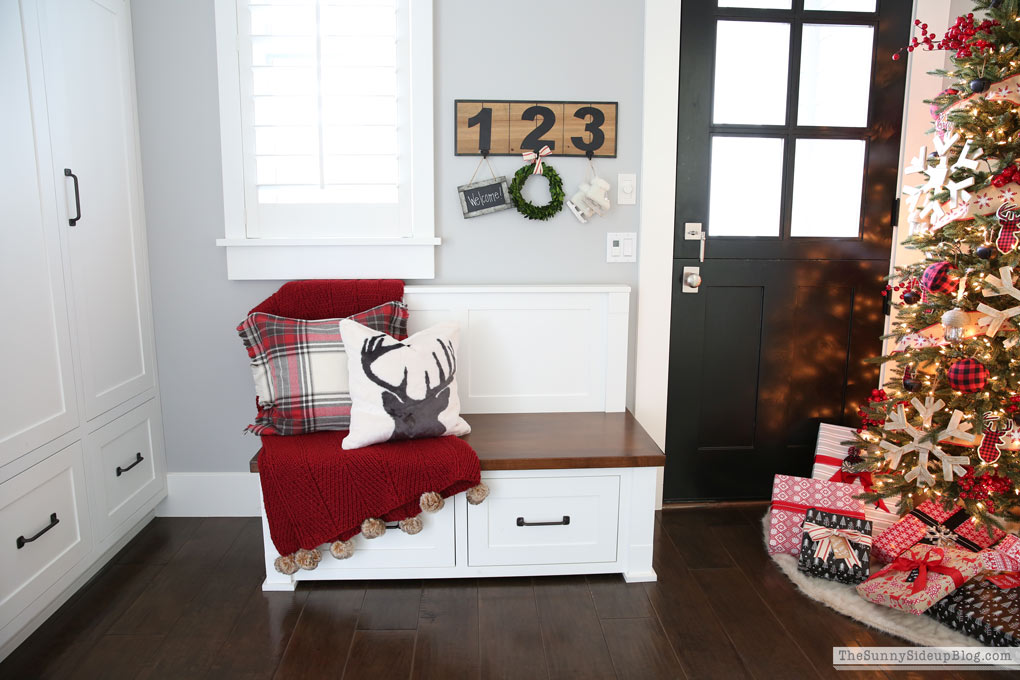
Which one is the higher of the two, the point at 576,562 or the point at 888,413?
the point at 888,413

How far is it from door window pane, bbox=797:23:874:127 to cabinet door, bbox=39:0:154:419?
2539 mm

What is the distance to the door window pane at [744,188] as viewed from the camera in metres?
2.66

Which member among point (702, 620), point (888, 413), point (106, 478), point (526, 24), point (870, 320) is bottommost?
point (702, 620)

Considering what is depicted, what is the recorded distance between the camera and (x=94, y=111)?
2.21 metres

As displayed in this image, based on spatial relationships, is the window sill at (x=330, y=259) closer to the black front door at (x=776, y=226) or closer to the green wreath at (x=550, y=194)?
the green wreath at (x=550, y=194)

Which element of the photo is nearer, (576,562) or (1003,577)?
(1003,577)

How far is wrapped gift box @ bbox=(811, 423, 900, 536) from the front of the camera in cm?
244

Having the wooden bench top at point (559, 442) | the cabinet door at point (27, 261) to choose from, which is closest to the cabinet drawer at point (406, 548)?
the wooden bench top at point (559, 442)

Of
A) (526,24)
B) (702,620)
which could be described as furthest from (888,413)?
(526,24)

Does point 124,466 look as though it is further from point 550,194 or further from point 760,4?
point 760,4

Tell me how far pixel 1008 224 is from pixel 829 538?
3.78ft

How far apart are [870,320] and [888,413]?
1.95ft

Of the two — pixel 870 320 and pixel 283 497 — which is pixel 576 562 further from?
pixel 870 320

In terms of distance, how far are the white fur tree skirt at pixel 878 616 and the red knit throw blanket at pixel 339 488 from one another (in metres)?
1.17
